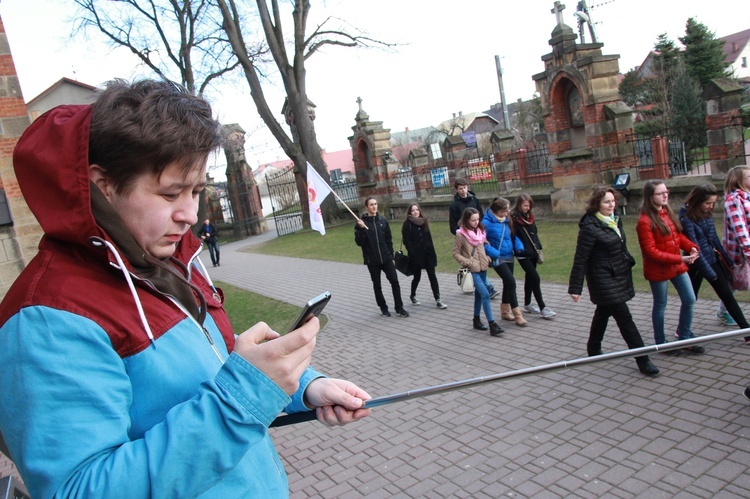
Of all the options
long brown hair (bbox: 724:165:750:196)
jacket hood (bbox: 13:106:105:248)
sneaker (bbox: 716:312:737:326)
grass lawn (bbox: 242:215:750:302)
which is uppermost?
jacket hood (bbox: 13:106:105:248)

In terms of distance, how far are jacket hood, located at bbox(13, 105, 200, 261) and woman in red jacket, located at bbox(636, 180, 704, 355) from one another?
5791mm

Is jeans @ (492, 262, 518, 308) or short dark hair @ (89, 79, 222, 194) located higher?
short dark hair @ (89, 79, 222, 194)

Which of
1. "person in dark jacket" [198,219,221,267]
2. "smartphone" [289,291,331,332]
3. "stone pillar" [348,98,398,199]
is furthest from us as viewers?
"stone pillar" [348,98,398,199]

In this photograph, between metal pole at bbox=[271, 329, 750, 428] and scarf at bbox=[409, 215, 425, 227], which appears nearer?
metal pole at bbox=[271, 329, 750, 428]

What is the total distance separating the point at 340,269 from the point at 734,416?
11213 millimetres

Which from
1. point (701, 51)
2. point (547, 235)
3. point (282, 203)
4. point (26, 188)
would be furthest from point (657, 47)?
point (26, 188)

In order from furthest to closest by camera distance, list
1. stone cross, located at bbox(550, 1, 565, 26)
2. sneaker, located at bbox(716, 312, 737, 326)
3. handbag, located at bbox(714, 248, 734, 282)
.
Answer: stone cross, located at bbox(550, 1, 565, 26)
sneaker, located at bbox(716, 312, 737, 326)
handbag, located at bbox(714, 248, 734, 282)

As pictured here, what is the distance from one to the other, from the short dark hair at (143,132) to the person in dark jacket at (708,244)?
240 inches

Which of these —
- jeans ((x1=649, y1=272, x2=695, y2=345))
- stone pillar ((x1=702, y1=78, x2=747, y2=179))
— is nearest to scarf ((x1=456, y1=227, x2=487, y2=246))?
jeans ((x1=649, y1=272, x2=695, y2=345))

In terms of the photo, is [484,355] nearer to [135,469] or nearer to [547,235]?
[135,469]

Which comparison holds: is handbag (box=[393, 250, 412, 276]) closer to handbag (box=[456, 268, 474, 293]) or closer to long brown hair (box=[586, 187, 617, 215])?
handbag (box=[456, 268, 474, 293])

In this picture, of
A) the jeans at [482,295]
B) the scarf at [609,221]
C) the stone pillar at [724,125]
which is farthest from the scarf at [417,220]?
the stone pillar at [724,125]

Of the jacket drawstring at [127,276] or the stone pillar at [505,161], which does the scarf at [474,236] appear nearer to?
the jacket drawstring at [127,276]

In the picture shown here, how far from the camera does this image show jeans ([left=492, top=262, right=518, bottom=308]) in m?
7.95
